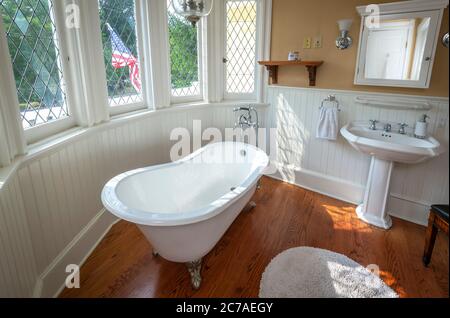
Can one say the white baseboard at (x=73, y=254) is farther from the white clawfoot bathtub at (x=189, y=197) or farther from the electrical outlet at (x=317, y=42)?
the electrical outlet at (x=317, y=42)

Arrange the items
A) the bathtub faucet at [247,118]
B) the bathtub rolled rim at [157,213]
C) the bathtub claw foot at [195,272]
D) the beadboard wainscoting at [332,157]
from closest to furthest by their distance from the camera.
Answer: the bathtub rolled rim at [157,213] → the bathtub claw foot at [195,272] → the beadboard wainscoting at [332,157] → the bathtub faucet at [247,118]

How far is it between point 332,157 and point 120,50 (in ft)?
7.63

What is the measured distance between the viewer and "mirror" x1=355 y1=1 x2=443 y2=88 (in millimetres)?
2027

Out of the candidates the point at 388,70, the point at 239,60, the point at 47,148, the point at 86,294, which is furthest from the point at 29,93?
the point at 388,70

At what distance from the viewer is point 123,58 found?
7.99ft

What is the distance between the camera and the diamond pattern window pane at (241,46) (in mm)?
3107

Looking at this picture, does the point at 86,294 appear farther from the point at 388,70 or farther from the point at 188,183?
the point at 388,70

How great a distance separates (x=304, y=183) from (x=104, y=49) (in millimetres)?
2444

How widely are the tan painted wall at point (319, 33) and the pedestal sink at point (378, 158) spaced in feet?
1.34

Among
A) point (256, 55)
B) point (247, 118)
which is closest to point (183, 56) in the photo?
point (256, 55)

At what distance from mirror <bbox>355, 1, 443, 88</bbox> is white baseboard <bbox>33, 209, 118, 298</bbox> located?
258cm

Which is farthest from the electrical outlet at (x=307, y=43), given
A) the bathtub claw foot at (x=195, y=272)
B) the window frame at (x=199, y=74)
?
the bathtub claw foot at (x=195, y=272)

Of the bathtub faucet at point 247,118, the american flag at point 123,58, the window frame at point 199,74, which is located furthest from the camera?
the bathtub faucet at point 247,118

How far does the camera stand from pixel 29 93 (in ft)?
5.34
